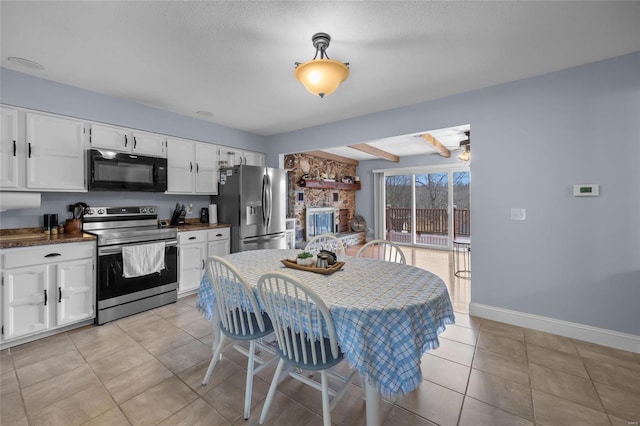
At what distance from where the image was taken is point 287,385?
6.29ft

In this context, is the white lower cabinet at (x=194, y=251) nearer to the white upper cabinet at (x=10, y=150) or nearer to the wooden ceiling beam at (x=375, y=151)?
the white upper cabinet at (x=10, y=150)

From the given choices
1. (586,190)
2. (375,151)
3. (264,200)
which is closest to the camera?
(586,190)

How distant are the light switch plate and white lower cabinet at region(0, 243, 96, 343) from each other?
13.9ft

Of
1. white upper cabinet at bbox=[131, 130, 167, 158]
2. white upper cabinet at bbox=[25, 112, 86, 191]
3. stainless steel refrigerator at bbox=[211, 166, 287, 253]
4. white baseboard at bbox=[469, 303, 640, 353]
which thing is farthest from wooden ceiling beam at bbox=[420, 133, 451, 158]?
white upper cabinet at bbox=[25, 112, 86, 191]

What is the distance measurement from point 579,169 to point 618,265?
0.87 meters

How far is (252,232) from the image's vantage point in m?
4.10

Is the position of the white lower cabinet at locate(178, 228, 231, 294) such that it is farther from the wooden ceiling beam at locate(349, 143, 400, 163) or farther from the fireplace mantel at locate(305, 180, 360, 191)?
the wooden ceiling beam at locate(349, 143, 400, 163)

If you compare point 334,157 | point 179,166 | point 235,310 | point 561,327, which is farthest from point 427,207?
point 235,310

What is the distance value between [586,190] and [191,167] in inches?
176

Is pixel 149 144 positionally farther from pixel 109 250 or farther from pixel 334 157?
pixel 334 157

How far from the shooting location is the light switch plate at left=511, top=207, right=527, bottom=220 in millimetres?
2771

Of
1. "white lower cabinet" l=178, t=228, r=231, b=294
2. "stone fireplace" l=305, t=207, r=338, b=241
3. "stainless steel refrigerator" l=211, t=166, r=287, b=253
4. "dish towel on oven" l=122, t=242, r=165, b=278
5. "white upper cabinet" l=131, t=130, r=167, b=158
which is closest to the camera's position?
"dish towel on oven" l=122, t=242, r=165, b=278

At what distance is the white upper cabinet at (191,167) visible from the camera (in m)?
3.74

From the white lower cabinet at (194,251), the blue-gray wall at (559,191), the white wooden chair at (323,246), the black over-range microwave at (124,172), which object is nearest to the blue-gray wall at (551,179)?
the blue-gray wall at (559,191)
